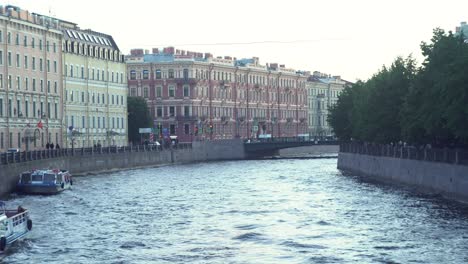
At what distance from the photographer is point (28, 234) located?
151 feet

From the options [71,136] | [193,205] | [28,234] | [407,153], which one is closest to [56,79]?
[71,136]

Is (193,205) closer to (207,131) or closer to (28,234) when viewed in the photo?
(28,234)

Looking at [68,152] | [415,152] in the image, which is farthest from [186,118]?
[415,152]

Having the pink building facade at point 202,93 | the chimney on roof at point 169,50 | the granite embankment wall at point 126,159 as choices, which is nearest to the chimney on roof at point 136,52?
the pink building facade at point 202,93

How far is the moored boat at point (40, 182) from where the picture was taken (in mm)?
68312

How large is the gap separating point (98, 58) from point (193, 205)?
67.1 metres

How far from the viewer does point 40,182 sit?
6862cm

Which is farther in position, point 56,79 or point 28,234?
point 56,79

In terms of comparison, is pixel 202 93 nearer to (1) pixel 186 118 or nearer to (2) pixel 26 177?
(1) pixel 186 118

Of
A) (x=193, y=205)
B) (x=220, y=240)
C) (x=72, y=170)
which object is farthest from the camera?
(x=72, y=170)

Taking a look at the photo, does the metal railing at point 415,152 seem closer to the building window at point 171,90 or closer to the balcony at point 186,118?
the balcony at point 186,118

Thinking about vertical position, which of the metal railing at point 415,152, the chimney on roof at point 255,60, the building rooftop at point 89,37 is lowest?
the metal railing at point 415,152

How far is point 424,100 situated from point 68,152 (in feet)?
111

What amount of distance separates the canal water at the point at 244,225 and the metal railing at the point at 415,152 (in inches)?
88.9
